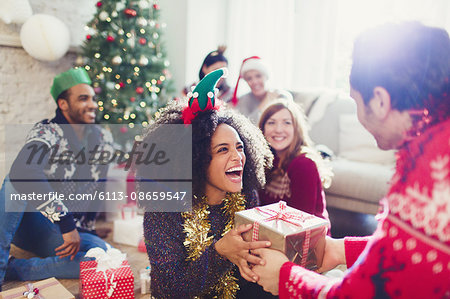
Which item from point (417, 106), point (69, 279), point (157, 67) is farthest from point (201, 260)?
point (157, 67)

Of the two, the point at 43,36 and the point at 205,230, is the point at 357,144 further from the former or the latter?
the point at 43,36

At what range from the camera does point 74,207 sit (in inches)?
98.2

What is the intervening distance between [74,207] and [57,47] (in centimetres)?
199

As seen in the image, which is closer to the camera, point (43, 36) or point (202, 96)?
point (202, 96)

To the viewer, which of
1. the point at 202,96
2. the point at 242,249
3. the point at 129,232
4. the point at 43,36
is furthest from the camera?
the point at 43,36

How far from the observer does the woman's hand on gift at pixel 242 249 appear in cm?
117

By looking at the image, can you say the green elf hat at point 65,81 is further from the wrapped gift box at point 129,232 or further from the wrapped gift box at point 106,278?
the wrapped gift box at point 106,278

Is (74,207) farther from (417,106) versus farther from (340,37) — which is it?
(340,37)

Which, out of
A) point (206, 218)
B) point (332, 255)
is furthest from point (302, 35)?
point (332, 255)

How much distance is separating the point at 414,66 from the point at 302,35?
386 centimetres

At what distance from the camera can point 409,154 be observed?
796 millimetres

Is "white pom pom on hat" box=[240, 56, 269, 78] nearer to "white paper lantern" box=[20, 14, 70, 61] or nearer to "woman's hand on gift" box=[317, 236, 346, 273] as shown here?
"white paper lantern" box=[20, 14, 70, 61]

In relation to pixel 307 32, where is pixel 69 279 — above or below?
below

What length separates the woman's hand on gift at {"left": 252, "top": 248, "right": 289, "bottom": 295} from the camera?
108 cm
